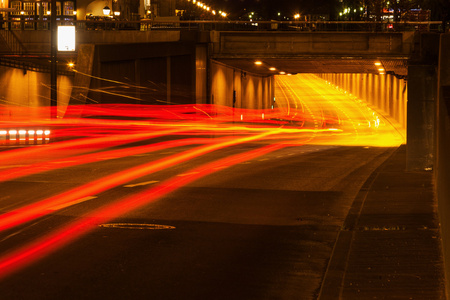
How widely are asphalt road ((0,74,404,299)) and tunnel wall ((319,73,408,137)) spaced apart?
3247 cm

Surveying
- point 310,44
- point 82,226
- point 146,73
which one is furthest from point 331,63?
point 82,226

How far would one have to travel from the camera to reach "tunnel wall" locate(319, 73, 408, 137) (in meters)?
57.1

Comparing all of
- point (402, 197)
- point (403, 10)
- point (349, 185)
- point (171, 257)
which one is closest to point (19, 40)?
point (349, 185)

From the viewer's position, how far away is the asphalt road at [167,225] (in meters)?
8.30

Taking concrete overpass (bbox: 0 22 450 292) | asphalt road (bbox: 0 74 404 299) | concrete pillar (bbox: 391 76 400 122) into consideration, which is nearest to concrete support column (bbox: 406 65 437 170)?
asphalt road (bbox: 0 74 404 299)

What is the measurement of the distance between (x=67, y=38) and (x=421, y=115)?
1676 centimetres

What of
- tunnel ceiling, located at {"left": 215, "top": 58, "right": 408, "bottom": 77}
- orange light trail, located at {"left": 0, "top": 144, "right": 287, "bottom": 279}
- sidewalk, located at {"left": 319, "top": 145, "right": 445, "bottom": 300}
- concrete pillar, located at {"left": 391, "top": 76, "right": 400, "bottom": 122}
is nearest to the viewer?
sidewalk, located at {"left": 319, "top": 145, "right": 445, "bottom": 300}

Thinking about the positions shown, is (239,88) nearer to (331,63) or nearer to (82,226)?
(331,63)

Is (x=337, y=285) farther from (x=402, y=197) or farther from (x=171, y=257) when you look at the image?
(x=402, y=197)

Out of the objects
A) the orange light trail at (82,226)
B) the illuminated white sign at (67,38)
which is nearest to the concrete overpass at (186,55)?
the illuminated white sign at (67,38)

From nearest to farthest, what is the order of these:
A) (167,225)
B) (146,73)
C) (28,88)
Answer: (167,225) < (146,73) < (28,88)

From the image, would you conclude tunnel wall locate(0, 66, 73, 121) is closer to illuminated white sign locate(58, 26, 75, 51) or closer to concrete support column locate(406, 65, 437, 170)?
illuminated white sign locate(58, 26, 75, 51)

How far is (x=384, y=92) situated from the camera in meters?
70.9

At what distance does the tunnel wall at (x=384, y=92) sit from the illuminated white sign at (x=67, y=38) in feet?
83.3
